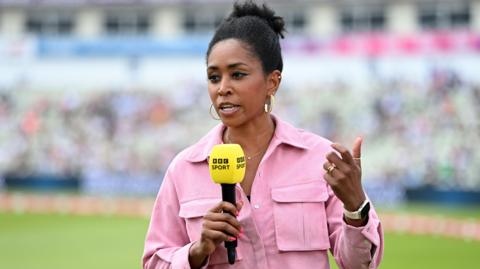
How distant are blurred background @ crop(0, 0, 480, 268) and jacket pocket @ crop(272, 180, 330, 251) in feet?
51.0

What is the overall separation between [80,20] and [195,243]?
43.0 metres

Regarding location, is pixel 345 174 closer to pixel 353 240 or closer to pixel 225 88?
pixel 353 240

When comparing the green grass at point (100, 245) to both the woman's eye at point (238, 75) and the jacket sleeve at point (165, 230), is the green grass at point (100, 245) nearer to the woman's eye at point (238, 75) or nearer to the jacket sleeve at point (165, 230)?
the jacket sleeve at point (165, 230)

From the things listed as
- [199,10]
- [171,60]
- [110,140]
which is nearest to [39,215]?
[110,140]

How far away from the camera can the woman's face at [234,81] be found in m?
3.98

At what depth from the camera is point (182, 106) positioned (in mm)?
36125

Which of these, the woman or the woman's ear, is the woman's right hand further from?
the woman's ear

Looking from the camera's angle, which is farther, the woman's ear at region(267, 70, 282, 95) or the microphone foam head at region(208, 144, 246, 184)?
the woman's ear at region(267, 70, 282, 95)

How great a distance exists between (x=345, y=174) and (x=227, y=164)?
521mm

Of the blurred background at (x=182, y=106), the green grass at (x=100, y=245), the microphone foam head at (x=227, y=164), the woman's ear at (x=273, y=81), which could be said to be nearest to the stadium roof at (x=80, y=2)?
the blurred background at (x=182, y=106)

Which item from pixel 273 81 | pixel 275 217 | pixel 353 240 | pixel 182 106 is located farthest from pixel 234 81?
pixel 182 106

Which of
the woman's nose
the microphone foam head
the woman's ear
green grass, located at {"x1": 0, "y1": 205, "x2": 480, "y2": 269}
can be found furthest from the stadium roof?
the microphone foam head

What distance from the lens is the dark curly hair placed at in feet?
13.3

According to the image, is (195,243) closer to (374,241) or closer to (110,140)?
(374,241)
